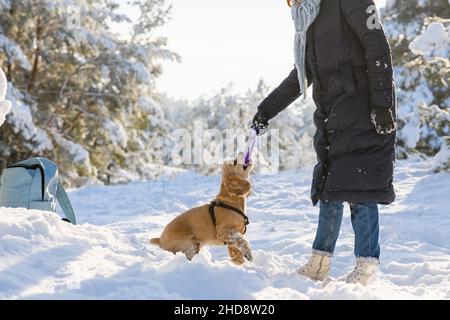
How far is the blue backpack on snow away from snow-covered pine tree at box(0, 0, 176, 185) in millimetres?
7457

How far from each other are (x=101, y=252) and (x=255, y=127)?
165 cm

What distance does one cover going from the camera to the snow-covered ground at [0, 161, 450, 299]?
250cm

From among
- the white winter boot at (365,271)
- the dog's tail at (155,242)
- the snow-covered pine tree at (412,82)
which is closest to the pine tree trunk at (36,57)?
the snow-covered pine tree at (412,82)

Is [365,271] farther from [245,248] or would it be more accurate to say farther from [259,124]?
[259,124]

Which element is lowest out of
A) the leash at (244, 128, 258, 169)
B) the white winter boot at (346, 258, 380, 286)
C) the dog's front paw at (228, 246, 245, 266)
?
the dog's front paw at (228, 246, 245, 266)

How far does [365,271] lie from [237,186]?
1.34 m

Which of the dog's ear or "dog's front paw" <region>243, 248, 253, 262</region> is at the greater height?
the dog's ear

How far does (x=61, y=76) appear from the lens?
14.9m

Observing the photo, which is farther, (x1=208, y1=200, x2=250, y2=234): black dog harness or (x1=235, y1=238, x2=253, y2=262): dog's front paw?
(x1=208, y1=200, x2=250, y2=234): black dog harness

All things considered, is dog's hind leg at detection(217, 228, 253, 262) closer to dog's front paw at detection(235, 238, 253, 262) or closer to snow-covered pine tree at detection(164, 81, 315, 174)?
dog's front paw at detection(235, 238, 253, 262)

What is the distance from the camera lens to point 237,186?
4.27m

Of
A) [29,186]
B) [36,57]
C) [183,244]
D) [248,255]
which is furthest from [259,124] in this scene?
[36,57]

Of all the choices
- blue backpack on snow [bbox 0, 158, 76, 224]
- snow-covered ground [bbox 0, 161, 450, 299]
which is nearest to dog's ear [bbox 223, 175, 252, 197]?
snow-covered ground [bbox 0, 161, 450, 299]
